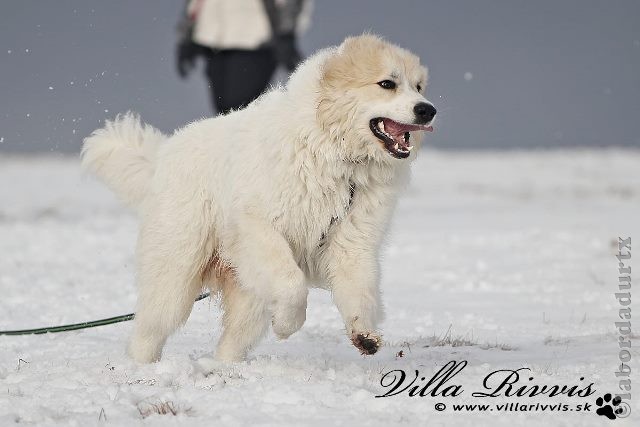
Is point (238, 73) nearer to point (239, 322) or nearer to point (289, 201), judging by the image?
point (239, 322)

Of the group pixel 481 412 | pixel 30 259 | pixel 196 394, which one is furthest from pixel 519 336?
pixel 30 259

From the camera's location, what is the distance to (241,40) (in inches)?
392

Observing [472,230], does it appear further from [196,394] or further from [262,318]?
[196,394]

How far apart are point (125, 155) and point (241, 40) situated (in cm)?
477

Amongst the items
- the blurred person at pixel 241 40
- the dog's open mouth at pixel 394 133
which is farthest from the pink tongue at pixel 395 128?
the blurred person at pixel 241 40

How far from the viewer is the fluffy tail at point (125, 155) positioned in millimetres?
5383

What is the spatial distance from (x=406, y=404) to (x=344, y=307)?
2.32 feet

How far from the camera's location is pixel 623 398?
4.05m

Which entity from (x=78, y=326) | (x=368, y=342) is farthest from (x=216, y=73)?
(x=368, y=342)

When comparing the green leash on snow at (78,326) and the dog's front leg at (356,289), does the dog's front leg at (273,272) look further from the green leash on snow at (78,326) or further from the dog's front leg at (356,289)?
the green leash on snow at (78,326)

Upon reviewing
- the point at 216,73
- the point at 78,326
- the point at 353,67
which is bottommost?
the point at 78,326

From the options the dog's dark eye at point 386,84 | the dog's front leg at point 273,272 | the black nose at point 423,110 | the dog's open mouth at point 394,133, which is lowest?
the dog's front leg at point 273,272

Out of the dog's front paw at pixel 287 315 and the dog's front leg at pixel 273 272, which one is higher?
the dog's front leg at pixel 273 272

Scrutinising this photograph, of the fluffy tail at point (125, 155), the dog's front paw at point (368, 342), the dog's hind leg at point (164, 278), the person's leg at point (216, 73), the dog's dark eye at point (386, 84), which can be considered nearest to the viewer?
the dog's front paw at point (368, 342)
